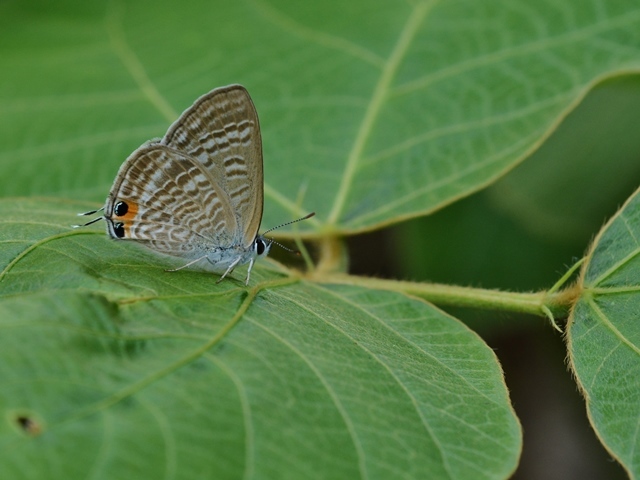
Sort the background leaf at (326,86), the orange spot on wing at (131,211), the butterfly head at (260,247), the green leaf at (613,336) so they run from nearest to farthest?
the green leaf at (613,336) → the orange spot on wing at (131,211) → the butterfly head at (260,247) → the background leaf at (326,86)

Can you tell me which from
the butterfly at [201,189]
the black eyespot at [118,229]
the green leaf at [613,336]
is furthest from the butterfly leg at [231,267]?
the green leaf at [613,336]

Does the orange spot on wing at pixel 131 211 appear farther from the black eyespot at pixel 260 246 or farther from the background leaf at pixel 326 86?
the black eyespot at pixel 260 246

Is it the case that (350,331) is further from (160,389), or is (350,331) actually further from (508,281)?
(508,281)

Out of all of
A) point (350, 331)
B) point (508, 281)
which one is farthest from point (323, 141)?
point (508, 281)

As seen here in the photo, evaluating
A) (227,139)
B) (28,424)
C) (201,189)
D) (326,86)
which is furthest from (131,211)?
(326,86)

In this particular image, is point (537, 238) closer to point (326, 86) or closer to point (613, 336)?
point (326, 86)

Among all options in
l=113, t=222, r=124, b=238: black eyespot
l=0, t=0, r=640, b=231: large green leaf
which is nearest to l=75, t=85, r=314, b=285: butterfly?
l=113, t=222, r=124, b=238: black eyespot
